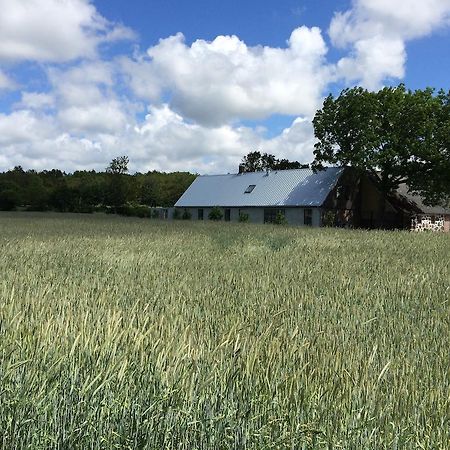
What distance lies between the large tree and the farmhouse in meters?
5.18

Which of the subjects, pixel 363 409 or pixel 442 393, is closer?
pixel 363 409

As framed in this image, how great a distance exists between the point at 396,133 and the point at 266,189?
16661 mm

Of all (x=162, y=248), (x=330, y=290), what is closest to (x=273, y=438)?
(x=330, y=290)

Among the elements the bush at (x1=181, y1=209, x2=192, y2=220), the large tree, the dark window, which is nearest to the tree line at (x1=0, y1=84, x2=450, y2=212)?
the large tree

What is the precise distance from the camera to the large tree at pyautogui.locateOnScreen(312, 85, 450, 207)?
42.2m

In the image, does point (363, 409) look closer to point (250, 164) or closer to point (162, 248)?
point (162, 248)

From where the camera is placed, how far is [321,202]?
4828cm

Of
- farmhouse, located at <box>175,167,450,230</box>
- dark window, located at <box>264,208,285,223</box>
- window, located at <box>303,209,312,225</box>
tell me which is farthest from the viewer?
dark window, located at <box>264,208,285,223</box>

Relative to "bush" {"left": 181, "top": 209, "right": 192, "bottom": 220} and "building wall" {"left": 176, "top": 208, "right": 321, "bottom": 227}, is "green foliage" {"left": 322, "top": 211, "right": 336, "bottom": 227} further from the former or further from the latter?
"bush" {"left": 181, "top": 209, "right": 192, "bottom": 220}

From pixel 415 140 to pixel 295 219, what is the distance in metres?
13.8

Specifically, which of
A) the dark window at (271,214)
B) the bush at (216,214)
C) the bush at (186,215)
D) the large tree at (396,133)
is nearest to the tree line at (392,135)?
the large tree at (396,133)

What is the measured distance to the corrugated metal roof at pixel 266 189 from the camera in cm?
5091

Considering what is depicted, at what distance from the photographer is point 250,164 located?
86.6 meters

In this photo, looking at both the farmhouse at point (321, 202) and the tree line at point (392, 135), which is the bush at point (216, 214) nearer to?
the farmhouse at point (321, 202)
